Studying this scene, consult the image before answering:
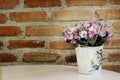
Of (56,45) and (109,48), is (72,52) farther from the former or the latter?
(109,48)

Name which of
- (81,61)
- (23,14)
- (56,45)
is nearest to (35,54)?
(56,45)

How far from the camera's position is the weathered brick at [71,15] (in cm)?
145

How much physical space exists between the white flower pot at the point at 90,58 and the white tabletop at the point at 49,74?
0.03m

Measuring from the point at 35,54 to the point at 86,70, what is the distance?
0.41 m

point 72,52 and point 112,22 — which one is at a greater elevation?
point 112,22

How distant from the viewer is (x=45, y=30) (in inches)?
58.2

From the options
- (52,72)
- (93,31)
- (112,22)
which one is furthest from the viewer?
(112,22)

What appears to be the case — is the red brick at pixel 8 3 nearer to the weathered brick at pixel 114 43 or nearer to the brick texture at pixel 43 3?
the brick texture at pixel 43 3

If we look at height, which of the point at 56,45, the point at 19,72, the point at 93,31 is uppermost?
the point at 93,31

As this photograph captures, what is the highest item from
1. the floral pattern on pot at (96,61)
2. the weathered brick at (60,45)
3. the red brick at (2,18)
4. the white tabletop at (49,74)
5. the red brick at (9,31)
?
the red brick at (2,18)

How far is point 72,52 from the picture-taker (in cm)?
149

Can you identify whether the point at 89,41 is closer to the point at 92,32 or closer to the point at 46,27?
the point at 92,32

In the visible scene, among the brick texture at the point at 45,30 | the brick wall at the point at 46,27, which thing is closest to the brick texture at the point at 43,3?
the brick wall at the point at 46,27

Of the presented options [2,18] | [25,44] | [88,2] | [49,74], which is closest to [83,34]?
[49,74]
